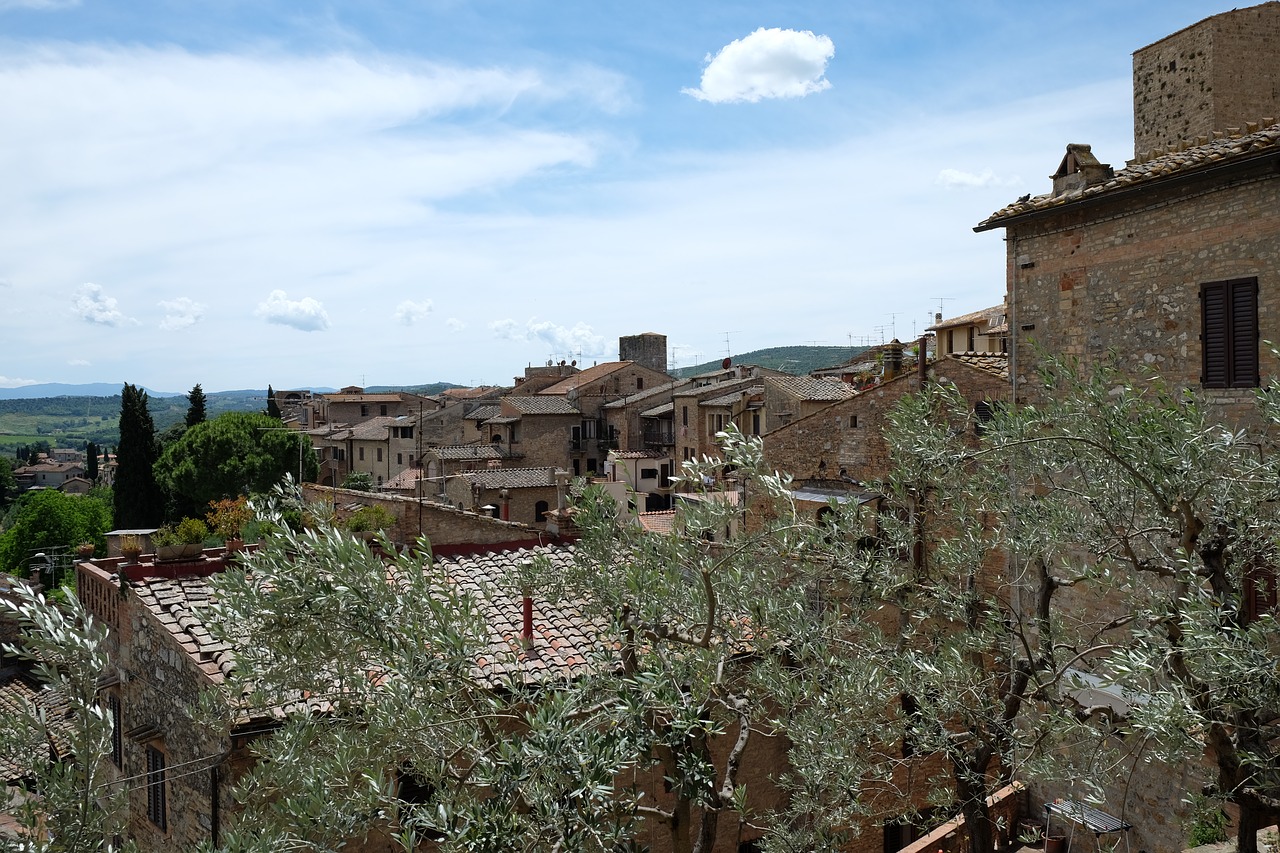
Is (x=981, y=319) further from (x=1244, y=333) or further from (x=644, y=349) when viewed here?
(x=644, y=349)

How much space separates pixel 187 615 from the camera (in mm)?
11055

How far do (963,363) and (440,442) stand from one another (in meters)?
50.3

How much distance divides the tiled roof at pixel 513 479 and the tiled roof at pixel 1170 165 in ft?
101

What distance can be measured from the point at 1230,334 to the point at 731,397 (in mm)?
32544

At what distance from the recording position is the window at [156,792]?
11.0m

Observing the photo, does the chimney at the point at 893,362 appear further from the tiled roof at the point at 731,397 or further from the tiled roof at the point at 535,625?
the tiled roof at the point at 731,397

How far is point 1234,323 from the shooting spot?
482 inches

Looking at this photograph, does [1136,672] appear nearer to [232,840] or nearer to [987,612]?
[987,612]

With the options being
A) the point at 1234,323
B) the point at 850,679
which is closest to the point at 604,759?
the point at 850,679

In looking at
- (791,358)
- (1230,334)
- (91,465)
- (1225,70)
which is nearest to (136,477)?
(1225,70)

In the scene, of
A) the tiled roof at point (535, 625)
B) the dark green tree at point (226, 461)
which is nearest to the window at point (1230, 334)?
the tiled roof at point (535, 625)

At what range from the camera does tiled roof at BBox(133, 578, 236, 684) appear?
398 inches

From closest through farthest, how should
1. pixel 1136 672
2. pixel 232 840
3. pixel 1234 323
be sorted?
pixel 232 840
pixel 1136 672
pixel 1234 323

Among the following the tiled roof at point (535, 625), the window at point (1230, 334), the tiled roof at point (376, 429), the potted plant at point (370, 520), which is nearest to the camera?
the tiled roof at point (535, 625)
